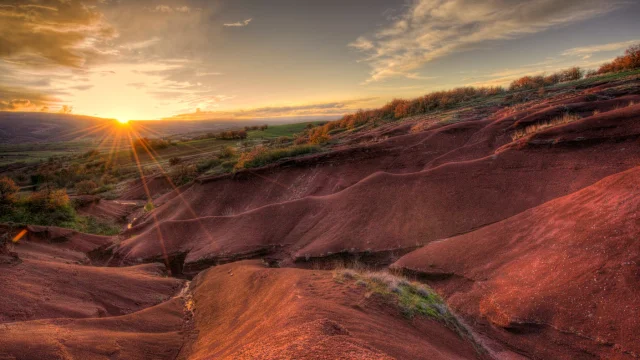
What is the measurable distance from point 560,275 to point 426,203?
252 inches

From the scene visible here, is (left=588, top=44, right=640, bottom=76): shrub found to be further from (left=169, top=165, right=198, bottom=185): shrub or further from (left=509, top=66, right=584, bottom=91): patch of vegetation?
(left=169, top=165, right=198, bottom=185): shrub

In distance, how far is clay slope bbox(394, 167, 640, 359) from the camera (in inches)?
231

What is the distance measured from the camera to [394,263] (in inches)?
417

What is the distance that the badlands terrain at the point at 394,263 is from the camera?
5988mm

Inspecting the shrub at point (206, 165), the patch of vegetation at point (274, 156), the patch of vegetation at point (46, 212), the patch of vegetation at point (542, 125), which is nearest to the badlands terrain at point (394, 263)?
the patch of vegetation at point (542, 125)

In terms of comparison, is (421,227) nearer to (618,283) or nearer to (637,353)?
(618,283)

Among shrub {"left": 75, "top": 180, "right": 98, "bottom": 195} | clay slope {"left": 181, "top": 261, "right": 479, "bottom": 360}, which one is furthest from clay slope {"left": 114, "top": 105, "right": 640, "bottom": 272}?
shrub {"left": 75, "top": 180, "right": 98, "bottom": 195}

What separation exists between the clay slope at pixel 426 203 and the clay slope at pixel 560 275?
84.5 inches

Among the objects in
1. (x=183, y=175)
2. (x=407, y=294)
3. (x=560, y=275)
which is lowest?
(x=407, y=294)

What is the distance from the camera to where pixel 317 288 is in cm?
771

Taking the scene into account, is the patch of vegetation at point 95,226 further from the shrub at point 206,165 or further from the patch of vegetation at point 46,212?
the shrub at point 206,165

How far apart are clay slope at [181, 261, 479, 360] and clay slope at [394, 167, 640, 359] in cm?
160

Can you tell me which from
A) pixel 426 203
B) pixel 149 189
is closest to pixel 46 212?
pixel 149 189

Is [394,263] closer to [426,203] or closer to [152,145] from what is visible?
[426,203]
